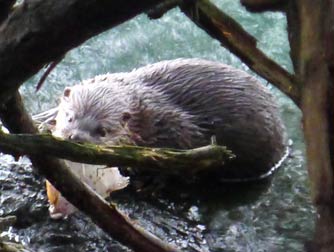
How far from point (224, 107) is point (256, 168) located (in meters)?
0.36

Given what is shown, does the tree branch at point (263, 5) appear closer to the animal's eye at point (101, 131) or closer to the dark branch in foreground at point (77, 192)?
the dark branch in foreground at point (77, 192)

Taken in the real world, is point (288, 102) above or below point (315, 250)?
below

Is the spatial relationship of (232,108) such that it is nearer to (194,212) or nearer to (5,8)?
(194,212)

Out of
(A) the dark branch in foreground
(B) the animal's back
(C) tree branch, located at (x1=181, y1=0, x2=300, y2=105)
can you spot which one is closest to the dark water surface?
(B) the animal's back

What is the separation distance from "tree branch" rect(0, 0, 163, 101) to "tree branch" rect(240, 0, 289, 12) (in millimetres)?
398

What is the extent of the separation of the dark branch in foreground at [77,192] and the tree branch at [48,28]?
62 cm

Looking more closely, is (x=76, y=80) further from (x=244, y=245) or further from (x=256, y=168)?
(x=244, y=245)

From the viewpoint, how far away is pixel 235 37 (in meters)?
2.67

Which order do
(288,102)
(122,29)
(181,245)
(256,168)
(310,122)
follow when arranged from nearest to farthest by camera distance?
(310,122), (181,245), (256,168), (288,102), (122,29)

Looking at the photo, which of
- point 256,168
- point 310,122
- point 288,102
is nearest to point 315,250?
point 310,122

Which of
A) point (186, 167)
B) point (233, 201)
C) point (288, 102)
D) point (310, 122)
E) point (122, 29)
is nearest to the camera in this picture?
point (310, 122)

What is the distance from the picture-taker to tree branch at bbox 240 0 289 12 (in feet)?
6.99

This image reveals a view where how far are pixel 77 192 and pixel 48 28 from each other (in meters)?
0.95

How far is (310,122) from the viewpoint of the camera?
2082mm
